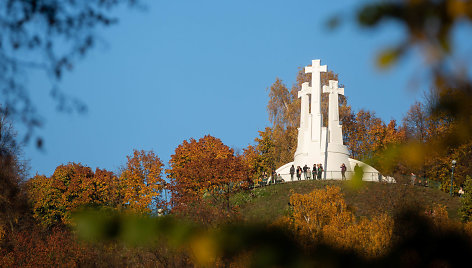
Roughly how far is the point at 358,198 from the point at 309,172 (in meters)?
8.12

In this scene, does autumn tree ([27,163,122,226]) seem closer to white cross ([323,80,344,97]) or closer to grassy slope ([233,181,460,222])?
grassy slope ([233,181,460,222])

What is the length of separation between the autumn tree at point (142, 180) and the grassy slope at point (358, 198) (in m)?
8.16

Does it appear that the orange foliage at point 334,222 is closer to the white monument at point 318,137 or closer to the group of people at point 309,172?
the group of people at point 309,172

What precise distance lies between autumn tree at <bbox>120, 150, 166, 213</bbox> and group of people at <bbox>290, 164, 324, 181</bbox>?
11.4m

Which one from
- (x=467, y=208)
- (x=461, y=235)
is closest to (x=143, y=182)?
(x=467, y=208)

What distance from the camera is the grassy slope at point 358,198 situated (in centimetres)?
3177

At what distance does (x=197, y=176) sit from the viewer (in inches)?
1703

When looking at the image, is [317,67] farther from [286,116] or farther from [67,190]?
[67,190]

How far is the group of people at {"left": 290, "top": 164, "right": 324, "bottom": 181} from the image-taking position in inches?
1751

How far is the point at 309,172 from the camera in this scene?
150 feet

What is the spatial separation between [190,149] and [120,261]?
1101 inches

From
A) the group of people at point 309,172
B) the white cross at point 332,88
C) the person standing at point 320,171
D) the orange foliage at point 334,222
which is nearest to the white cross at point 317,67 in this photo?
the white cross at point 332,88

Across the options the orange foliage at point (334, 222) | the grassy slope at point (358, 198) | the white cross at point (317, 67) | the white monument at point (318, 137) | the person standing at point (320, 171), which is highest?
the white cross at point (317, 67)

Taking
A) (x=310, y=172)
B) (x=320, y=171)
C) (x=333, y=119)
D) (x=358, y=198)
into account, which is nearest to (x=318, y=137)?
(x=333, y=119)
